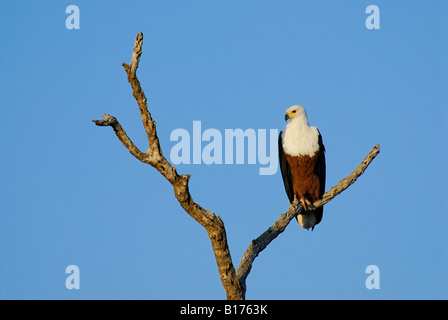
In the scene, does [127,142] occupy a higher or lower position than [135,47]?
lower

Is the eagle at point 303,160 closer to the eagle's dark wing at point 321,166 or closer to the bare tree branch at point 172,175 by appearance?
the eagle's dark wing at point 321,166

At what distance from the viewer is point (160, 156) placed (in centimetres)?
562

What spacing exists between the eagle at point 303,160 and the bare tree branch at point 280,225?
0.66m

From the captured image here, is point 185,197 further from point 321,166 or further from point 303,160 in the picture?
point 321,166

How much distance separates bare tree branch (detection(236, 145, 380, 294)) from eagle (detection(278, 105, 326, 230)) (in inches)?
25.9

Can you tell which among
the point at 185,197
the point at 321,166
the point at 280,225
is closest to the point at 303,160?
the point at 321,166

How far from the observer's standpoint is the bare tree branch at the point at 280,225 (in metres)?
6.16

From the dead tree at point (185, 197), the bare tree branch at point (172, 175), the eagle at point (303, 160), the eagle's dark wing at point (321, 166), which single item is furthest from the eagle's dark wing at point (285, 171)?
the bare tree branch at point (172, 175)

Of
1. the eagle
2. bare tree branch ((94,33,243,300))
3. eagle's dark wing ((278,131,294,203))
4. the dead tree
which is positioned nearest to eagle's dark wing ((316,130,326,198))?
the eagle

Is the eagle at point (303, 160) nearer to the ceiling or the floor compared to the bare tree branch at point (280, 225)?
nearer to the ceiling

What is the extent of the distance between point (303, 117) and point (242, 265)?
2.92 metres
